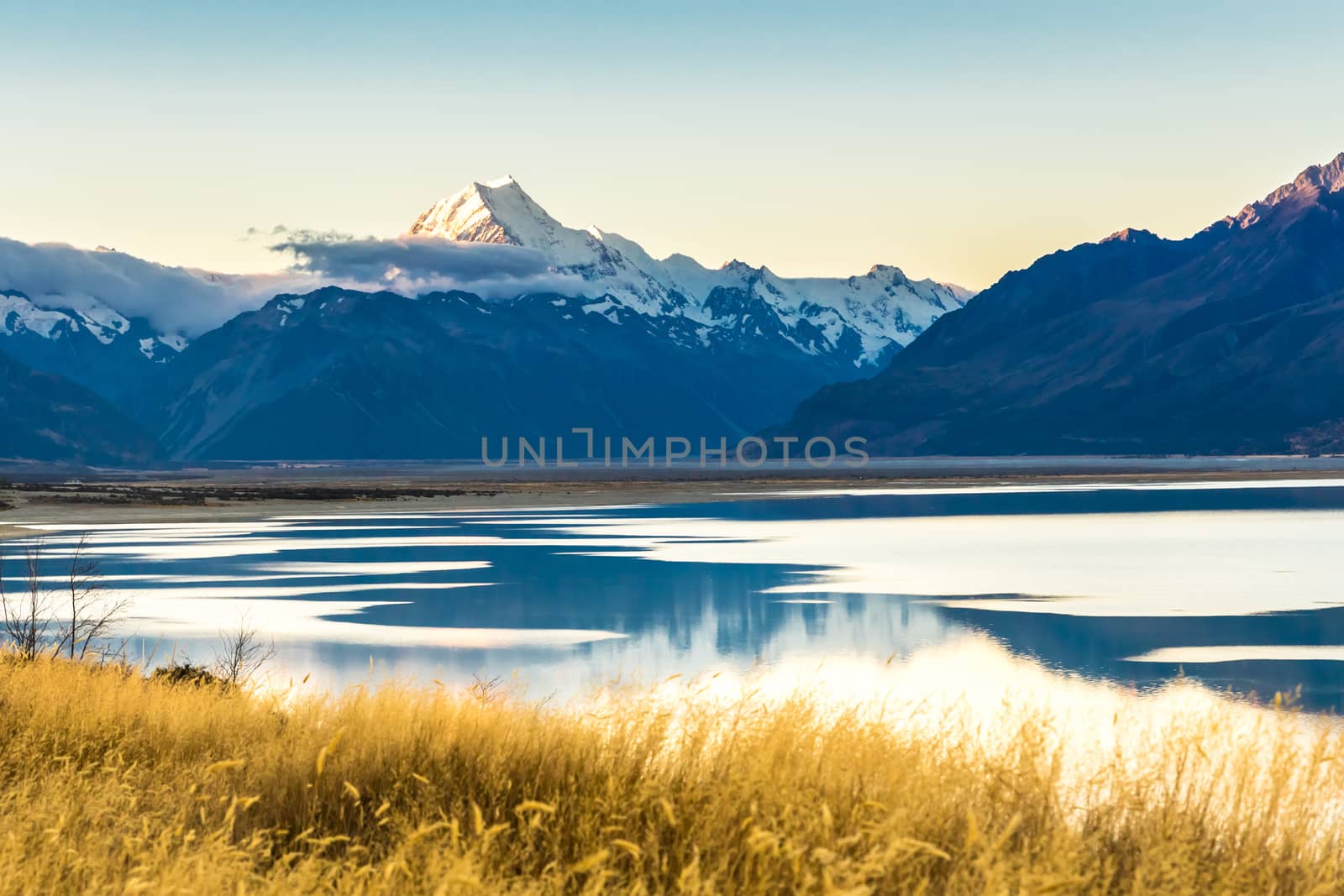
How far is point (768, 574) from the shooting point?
5331 centimetres

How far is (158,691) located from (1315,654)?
2423cm

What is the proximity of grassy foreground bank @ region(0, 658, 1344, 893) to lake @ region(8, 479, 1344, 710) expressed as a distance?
20.8 feet

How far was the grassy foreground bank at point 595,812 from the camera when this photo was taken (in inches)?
350

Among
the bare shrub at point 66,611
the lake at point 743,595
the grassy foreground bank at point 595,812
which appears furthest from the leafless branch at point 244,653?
the grassy foreground bank at point 595,812

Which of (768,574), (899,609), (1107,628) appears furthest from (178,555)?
(1107,628)

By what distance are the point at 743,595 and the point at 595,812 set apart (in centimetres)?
3548

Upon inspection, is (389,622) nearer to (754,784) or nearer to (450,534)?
(754,784)

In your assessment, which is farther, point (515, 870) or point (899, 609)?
point (899, 609)

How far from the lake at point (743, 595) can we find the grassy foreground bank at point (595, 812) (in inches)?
249

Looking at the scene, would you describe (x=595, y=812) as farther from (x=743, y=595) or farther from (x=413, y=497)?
(x=413, y=497)

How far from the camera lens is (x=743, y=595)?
46.0 m

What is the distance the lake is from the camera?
30766 millimetres

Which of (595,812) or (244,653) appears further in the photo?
(244,653)

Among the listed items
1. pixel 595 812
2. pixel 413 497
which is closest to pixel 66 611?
pixel 595 812
